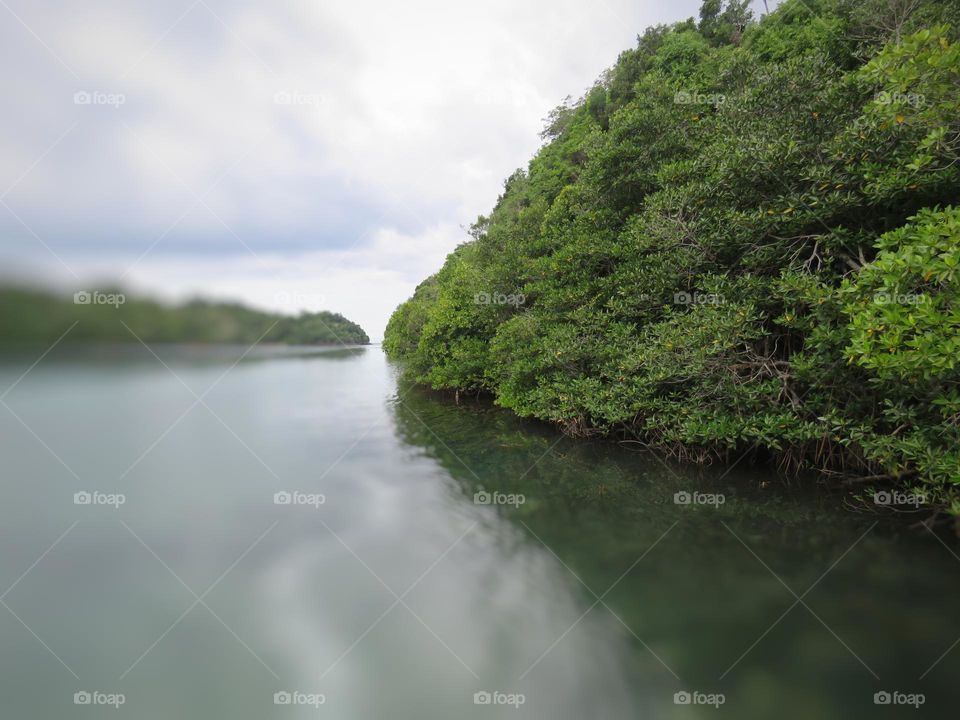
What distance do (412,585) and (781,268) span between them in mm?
9372

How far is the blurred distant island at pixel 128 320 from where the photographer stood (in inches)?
213

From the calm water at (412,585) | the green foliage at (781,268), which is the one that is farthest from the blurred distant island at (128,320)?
the green foliage at (781,268)

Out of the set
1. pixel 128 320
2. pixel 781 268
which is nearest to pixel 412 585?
pixel 128 320

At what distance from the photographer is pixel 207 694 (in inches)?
168

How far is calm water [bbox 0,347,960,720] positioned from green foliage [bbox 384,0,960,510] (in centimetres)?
192

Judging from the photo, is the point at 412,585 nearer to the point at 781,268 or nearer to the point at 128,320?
the point at 128,320

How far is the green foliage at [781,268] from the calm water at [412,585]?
1.92 m

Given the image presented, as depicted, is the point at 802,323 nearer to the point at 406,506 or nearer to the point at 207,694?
the point at 406,506

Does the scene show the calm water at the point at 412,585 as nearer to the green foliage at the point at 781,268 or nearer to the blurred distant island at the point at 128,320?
the blurred distant island at the point at 128,320

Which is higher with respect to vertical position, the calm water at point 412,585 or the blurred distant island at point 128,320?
the blurred distant island at point 128,320

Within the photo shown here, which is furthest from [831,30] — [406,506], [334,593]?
[334,593]

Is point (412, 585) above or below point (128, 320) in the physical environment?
below

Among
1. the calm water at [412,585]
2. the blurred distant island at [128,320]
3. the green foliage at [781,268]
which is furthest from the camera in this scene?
the green foliage at [781,268]

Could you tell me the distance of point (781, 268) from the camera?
8.45m
